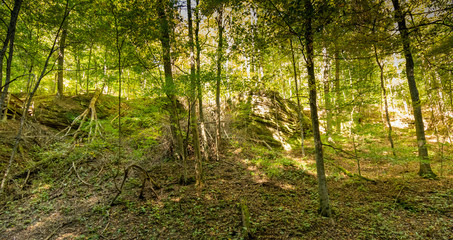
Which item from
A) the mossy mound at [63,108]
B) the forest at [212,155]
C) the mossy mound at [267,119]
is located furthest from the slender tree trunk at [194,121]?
the mossy mound at [63,108]

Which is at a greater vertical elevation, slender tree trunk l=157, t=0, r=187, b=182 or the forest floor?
slender tree trunk l=157, t=0, r=187, b=182

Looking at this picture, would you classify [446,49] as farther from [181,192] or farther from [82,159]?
[82,159]

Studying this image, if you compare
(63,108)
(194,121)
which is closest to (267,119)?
(194,121)

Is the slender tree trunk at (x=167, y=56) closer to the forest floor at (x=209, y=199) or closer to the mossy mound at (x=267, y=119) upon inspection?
the forest floor at (x=209, y=199)

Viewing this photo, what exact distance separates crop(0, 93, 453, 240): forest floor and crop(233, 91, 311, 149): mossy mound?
2662 mm

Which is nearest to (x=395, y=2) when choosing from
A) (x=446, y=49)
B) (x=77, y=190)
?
(x=446, y=49)

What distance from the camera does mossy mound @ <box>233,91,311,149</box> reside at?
1117 cm

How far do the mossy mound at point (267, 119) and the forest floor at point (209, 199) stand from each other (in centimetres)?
266

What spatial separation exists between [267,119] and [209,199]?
7480 mm

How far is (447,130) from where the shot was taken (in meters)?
11.6

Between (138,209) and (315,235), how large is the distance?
4.75 m

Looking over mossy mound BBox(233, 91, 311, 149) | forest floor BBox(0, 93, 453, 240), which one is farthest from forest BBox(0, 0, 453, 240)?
mossy mound BBox(233, 91, 311, 149)

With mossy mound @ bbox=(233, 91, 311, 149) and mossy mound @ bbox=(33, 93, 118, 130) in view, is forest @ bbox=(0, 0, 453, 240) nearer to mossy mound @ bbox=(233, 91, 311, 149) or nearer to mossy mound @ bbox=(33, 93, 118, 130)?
mossy mound @ bbox=(33, 93, 118, 130)

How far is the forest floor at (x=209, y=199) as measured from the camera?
4477mm
